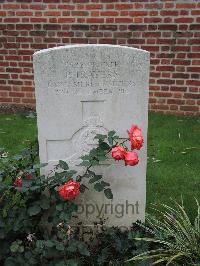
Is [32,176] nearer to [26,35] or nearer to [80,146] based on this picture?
[80,146]

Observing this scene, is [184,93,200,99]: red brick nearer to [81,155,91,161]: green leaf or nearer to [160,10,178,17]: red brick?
[160,10,178,17]: red brick

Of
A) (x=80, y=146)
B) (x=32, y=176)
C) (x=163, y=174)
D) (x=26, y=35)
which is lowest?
(x=163, y=174)

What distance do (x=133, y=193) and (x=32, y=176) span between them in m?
0.71

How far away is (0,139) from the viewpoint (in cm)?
494

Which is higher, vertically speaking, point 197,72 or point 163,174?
point 197,72

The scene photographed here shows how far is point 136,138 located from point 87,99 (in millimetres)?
420

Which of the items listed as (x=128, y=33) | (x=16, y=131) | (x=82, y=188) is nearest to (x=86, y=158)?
(x=82, y=188)

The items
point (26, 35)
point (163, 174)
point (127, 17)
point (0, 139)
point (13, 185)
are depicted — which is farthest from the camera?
point (26, 35)

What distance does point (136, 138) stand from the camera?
2.41 m

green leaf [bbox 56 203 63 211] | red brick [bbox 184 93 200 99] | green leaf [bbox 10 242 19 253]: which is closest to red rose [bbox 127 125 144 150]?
green leaf [bbox 56 203 63 211]

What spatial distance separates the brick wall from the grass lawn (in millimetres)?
462

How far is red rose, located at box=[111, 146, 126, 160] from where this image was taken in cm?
242

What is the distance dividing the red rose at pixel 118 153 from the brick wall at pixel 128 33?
3266mm

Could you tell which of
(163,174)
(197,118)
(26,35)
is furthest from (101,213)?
(26,35)
